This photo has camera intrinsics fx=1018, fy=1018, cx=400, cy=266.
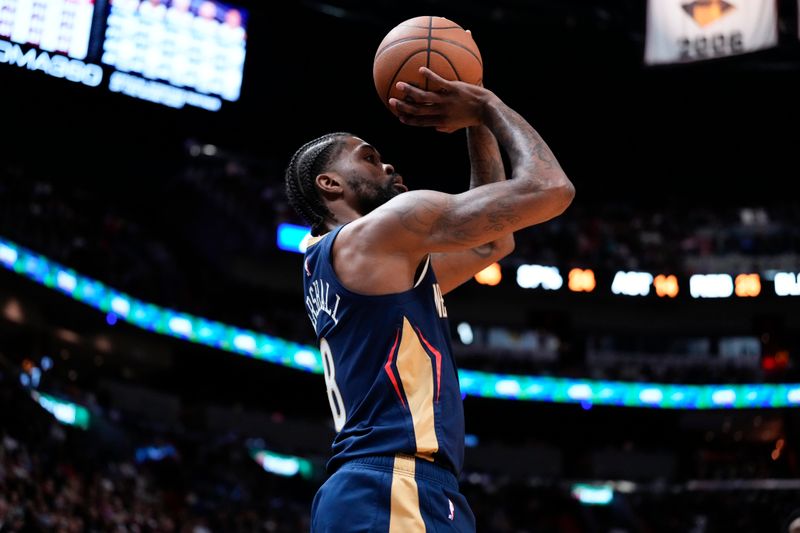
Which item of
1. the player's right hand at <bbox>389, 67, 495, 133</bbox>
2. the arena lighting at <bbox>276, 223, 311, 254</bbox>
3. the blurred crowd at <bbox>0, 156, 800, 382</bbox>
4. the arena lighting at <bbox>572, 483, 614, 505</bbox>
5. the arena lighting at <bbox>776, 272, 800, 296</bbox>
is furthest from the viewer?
the arena lighting at <bbox>776, 272, 800, 296</bbox>

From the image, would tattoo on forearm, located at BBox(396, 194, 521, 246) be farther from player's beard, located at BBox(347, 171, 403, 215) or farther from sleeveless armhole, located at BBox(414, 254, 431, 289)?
player's beard, located at BBox(347, 171, 403, 215)

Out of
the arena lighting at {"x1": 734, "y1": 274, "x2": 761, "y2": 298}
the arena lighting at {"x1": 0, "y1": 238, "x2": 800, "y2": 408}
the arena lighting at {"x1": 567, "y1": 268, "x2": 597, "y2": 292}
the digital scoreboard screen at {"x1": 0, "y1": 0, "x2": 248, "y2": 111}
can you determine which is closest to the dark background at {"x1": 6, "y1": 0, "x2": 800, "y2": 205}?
the digital scoreboard screen at {"x1": 0, "y1": 0, "x2": 248, "y2": 111}

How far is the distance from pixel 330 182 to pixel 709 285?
25.3 m

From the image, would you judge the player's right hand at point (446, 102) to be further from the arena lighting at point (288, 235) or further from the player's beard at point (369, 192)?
the arena lighting at point (288, 235)

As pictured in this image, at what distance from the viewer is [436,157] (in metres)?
29.6

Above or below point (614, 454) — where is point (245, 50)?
above

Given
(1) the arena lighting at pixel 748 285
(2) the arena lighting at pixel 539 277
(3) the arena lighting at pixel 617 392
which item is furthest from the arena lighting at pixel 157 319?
(1) the arena lighting at pixel 748 285

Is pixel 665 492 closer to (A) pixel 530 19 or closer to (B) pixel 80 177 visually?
(A) pixel 530 19

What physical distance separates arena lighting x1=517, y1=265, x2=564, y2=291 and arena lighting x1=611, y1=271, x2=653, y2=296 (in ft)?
4.82

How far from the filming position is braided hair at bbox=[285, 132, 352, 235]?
332cm

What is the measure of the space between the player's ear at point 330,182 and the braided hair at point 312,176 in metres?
0.02

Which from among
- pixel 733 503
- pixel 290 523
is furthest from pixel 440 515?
pixel 733 503

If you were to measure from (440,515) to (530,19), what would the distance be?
2104cm

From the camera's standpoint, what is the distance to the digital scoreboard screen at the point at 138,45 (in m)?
17.0
